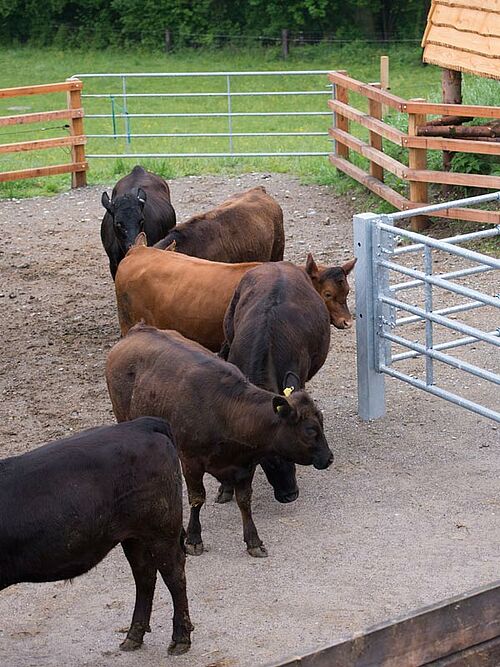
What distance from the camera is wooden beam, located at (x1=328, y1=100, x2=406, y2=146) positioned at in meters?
13.2

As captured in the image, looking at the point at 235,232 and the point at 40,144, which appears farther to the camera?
the point at 40,144

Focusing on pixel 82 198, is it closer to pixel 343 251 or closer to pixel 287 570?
pixel 343 251

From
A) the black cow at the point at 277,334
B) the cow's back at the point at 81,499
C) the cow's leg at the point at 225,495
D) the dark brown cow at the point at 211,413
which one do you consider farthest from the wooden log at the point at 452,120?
the cow's back at the point at 81,499

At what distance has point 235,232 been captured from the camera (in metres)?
10.4

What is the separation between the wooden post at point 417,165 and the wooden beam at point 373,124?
0.16 metres

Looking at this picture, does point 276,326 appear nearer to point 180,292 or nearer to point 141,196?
point 180,292

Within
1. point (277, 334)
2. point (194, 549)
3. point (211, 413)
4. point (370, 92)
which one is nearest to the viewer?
point (211, 413)

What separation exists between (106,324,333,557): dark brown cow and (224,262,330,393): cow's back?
48 centimetres

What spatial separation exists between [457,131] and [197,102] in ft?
60.9

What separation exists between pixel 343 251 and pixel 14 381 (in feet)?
14.6

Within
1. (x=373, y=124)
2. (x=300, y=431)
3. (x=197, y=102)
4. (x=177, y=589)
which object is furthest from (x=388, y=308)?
(x=197, y=102)

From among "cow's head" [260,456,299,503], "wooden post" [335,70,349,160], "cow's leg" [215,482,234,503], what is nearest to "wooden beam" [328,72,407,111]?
"wooden post" [335,70,349,160]

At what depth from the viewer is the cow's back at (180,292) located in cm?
849

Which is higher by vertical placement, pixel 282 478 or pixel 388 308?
pixel 388 308
